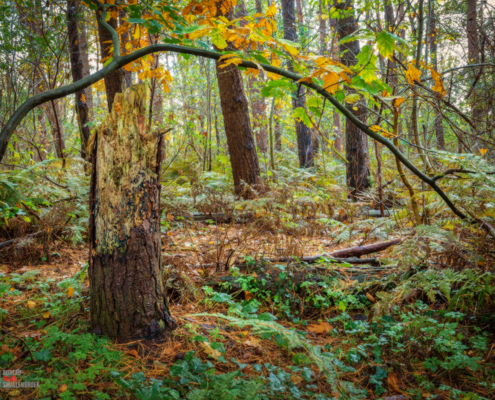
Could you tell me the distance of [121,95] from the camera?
2.26 m

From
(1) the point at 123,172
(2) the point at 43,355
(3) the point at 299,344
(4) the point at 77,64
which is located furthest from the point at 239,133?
(2) the point at 43,355

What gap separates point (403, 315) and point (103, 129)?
2.74 meters

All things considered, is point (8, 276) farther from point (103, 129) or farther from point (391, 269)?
point (391, 269)

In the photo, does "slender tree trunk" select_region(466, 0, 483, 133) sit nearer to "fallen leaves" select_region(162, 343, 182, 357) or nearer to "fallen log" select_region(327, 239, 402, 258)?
"fallen log" select_region(327, 239, 402, 258)

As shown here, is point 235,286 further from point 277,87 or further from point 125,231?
point 277,87

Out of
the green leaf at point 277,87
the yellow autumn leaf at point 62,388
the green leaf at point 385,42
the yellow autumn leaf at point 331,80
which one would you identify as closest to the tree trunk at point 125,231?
the yellow autumn leaf at point 62,388

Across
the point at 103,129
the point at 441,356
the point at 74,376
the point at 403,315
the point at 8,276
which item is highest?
the point at 103,129

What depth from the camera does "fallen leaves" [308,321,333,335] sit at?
2.66 meters

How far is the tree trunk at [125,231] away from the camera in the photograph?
82.7 inches

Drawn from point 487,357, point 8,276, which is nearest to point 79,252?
point 8,276

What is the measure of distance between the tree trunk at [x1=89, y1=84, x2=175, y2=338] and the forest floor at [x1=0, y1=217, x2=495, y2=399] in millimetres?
184

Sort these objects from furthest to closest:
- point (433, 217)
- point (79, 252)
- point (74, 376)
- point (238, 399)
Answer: point (79, 252) < point (433, 217) < point (74, 376) < point (238, 399)

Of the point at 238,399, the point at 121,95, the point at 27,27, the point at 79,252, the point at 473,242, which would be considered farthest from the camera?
the point at 27,27

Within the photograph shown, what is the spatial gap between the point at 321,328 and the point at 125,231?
184cm
